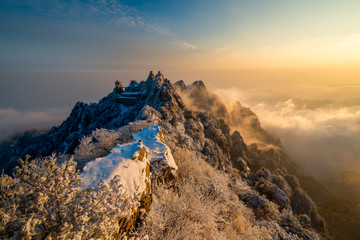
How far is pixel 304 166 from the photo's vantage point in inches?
6752

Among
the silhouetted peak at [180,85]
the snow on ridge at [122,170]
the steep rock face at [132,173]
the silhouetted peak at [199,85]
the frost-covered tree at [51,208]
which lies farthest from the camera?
the silhouetted peak at [199,85]

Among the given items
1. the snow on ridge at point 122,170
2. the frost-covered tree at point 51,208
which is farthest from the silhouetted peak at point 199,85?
the frost-covered tree at point 51,208

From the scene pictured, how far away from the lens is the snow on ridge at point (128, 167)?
5602 millimetres

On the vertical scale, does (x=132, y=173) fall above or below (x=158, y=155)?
above

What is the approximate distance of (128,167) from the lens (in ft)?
21.0

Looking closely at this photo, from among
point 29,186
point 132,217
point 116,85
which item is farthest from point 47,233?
point 116,85

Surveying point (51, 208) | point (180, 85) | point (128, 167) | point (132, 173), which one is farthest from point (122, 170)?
point (180, 85)

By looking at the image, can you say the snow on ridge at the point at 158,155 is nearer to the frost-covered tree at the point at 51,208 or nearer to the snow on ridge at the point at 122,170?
the snow on ridge at the point at 122,170

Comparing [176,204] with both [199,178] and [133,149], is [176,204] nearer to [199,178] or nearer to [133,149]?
[133,149]

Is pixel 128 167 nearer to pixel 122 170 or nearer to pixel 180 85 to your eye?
pixel 122 170

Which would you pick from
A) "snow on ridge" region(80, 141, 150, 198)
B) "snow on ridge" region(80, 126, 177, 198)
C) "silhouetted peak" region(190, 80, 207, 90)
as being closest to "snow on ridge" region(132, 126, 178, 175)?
"snow on ridge" region(80, 126, 177, 198)

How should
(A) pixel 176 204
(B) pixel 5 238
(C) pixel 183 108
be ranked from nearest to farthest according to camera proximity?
1. (B) pixel 5 238
2. (A) pixel 176 204
3. (C) pixel 183 108

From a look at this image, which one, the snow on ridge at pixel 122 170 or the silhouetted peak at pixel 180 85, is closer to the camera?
the snow on ridge at pixel 122 170

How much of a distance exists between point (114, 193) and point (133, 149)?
3.62 meters
